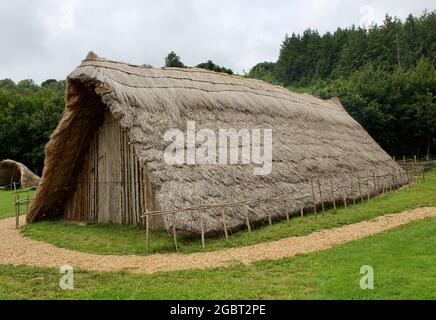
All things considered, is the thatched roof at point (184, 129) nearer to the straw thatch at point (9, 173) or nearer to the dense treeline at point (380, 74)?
the dense treeline at point (380, 74)

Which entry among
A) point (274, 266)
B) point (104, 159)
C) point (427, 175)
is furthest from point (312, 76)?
point (274, 266)

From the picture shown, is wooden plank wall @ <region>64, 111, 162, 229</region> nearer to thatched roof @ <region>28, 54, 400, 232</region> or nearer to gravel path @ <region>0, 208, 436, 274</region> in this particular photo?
thatched roof @ <region>28, 54, 400, 232</region>

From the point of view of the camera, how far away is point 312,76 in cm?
6022

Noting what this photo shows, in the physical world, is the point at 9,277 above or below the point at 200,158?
below

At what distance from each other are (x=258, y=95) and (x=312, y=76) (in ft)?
144

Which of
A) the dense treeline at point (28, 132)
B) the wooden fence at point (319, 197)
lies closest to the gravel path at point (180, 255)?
the wooden fence at point (319, 197)

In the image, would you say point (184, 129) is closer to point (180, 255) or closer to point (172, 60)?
point (180, 255)

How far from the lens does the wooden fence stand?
34.3ft

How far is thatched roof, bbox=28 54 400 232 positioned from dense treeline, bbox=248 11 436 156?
16811 mm

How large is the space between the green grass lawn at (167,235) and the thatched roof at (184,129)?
53cm

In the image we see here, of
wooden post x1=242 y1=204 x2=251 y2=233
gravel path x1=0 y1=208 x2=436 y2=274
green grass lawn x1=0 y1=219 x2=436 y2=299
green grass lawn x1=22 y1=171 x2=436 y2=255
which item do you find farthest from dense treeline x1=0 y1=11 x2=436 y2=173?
green grass lawn x1=0 y1=219 x2=436 y2=299

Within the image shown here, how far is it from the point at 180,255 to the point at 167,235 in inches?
74.2

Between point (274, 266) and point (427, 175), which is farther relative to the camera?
point (427, 175)
